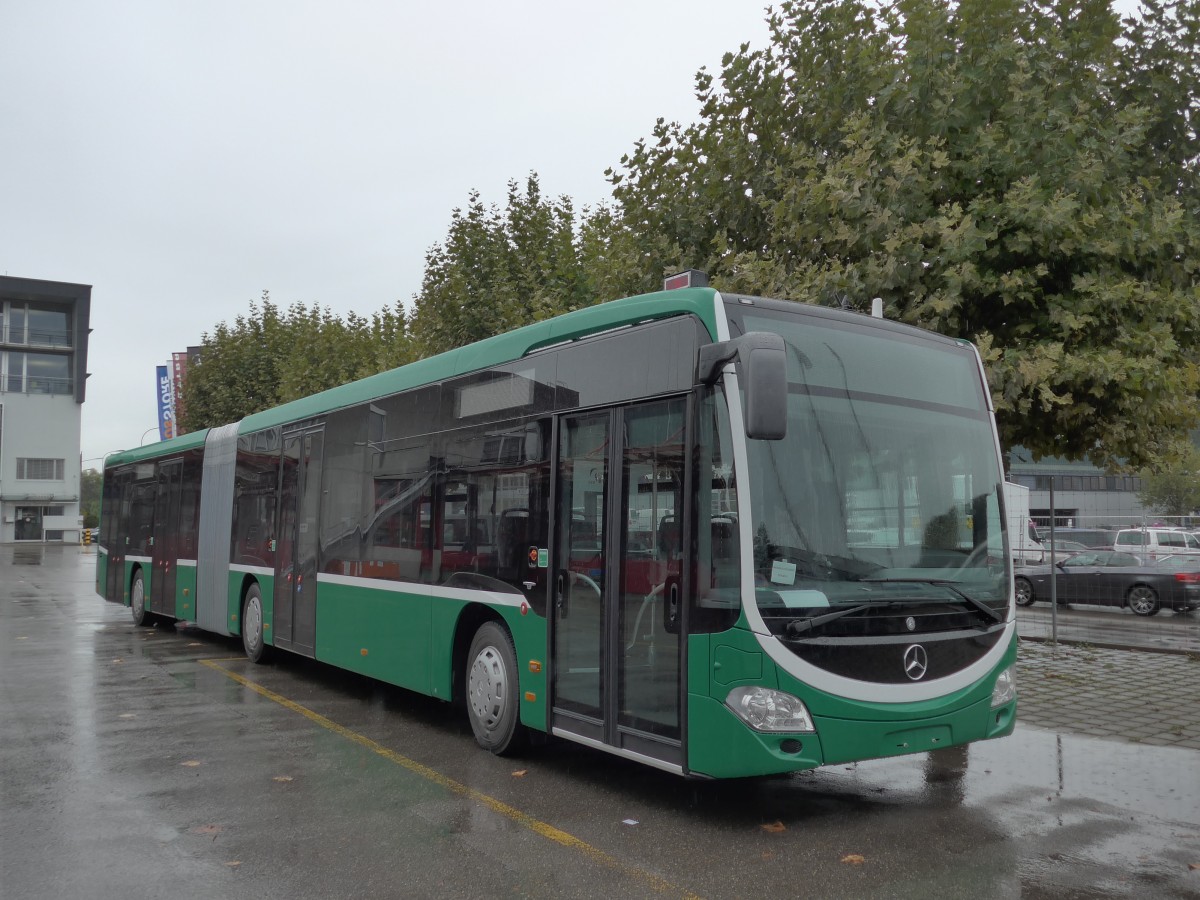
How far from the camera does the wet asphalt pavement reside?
17.1 feet

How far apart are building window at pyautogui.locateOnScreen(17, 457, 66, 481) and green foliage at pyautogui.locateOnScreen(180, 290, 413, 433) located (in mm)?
37444

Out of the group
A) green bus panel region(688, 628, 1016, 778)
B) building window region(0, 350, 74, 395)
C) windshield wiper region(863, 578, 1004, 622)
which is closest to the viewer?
green bus panel region(688, 628, 1016, 778)

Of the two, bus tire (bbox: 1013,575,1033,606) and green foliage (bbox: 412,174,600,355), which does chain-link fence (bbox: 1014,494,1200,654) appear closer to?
bus tire (bbox: 1013,575,1033,606)

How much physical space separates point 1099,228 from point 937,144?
203 centimetres

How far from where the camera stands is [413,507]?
30.4 feet

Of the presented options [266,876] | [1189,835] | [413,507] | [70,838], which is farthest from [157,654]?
[1189,835]

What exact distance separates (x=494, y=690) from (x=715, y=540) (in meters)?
2.71

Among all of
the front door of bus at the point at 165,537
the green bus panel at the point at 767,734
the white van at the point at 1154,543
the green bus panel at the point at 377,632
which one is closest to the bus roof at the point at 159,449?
the front door of bus at the point at 165,537

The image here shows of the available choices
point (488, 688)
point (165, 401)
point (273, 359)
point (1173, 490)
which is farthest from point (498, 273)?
point (1173, 490)

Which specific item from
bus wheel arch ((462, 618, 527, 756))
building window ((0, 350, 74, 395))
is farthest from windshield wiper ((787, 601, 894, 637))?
building window ((0, 350, 74, 395))

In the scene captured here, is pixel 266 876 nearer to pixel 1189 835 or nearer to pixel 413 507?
pixel 413 507

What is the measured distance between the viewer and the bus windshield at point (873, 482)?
5918 millimetres

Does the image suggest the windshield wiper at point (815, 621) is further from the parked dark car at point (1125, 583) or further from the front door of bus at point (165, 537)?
the front door of bus at point (165, 537)

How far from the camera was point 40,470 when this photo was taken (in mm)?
76250
